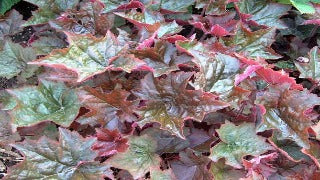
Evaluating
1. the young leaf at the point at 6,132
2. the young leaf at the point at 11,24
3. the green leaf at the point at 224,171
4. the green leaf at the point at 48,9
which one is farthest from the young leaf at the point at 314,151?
the young leaf at the point at 11,24

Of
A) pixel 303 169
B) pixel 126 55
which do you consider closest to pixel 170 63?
pixel 126 55

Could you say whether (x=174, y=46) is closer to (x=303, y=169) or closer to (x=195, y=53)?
(x=195, y=53)

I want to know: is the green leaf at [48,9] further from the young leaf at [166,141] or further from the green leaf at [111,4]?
the young leaf at [166,141]

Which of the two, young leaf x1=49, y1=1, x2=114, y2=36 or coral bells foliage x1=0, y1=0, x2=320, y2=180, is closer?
coral bells foliage x1=0, y1=0, x2=320, y2=180

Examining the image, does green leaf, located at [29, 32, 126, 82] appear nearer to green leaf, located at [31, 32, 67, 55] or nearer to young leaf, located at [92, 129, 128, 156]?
young leaf, located at [92, 129, 128, 156]

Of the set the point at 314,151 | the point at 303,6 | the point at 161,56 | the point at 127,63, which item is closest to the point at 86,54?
the point at 127,63

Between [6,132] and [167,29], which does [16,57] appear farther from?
[167,29]

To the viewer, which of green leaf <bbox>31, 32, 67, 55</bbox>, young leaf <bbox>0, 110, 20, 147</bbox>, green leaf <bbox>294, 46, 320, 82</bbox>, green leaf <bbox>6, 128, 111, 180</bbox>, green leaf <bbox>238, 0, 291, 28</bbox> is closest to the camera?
green leaf <bbox>6, 128, 111, 180</bbox>

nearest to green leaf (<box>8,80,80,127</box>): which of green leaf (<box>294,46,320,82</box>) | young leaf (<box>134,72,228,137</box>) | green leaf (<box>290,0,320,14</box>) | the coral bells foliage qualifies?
the coral bells foliage
